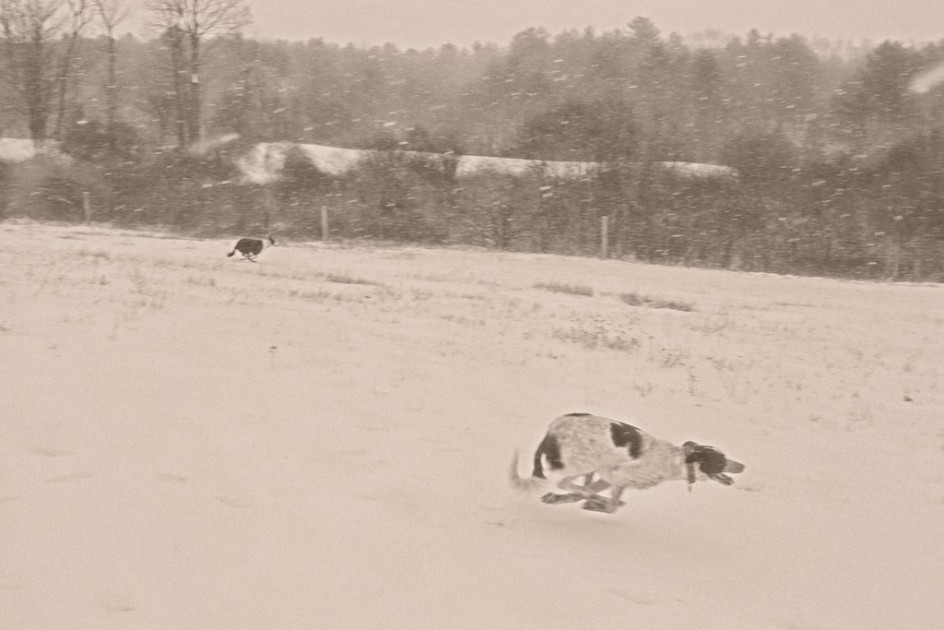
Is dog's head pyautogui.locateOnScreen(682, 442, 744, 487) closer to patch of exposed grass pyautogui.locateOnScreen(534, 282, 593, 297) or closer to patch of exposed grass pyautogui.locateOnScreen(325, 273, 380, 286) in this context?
patch of exposed grass pyautogui.locateOnScreen(534, 282, 593, 297)

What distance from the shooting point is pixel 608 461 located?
208 inches

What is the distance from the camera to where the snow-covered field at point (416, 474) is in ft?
13.2

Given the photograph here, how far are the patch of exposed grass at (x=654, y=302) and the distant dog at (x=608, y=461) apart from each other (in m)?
11.0

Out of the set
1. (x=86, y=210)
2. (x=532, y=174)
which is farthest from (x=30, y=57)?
(x=532, y=174)

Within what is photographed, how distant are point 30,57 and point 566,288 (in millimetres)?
35722

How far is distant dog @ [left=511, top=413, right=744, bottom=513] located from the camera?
5254 millimetres

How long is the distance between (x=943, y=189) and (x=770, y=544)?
28.8 meters

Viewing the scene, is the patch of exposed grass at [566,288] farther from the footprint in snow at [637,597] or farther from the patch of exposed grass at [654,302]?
the footprint in snow at [637,597]

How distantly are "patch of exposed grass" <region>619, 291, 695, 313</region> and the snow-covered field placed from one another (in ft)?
12.5

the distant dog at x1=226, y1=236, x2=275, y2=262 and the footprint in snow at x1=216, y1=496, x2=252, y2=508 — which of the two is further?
the distant dog at x1=226, y1=236, x2=275, y2=262

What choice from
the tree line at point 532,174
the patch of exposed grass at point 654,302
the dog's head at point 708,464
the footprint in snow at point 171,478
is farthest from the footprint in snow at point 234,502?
the tree line at point 532,174

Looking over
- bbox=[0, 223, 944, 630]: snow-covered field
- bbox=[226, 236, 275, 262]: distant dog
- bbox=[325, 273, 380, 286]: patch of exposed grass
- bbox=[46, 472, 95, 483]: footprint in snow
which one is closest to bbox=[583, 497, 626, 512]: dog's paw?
bbox=[0, 223, 944, 630]: snow-covered field

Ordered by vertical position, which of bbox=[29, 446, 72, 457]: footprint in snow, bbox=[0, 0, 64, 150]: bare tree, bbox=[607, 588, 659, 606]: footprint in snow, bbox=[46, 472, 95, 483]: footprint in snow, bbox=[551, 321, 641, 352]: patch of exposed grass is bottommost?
bbox=[607, 588, 659, 606]: footprint in snow

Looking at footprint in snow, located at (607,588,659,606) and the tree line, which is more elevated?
the tree line
